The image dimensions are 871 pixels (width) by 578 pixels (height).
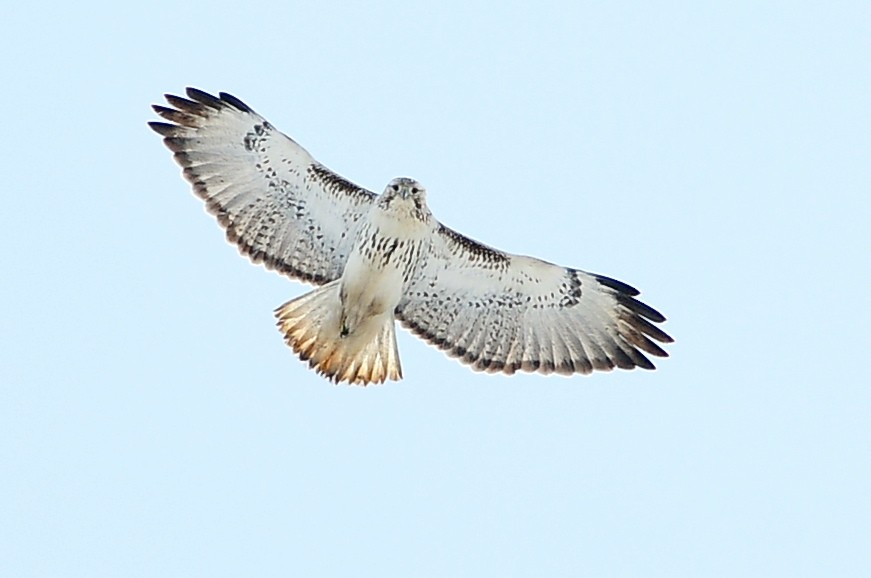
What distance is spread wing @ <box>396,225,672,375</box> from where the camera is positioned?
1166 centimetres

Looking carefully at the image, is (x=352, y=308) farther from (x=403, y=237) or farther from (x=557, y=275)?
(x=557, y=275)

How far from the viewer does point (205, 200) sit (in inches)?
459

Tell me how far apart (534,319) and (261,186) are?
8.28 feet

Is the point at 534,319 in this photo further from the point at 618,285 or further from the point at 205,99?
the point at 205,99

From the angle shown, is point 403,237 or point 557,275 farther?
point 557,275

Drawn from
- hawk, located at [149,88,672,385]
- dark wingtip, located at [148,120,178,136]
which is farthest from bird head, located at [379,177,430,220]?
dark wingtip, located at [148,120,178,136]

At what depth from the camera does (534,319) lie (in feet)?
39.1

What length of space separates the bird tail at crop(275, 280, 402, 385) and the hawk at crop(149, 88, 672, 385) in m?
0.01

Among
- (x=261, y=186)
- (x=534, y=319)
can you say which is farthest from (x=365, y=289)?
(x=534, y=319)

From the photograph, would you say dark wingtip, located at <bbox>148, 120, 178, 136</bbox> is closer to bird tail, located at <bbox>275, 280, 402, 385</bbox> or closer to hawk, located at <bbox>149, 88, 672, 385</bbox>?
hawk, located at <bbox>149, 88, 672, 385</bbox>

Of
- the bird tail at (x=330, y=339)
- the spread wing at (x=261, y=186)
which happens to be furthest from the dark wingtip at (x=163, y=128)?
the bird tail at (x=330, y=339)

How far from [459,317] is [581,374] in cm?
115

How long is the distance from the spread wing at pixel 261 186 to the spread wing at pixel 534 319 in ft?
2.74

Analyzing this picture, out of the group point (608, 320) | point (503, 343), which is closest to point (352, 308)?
point (503, 343)
